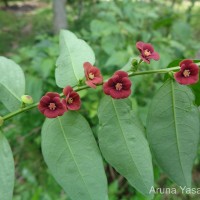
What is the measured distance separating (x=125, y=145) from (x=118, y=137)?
0.9 inches

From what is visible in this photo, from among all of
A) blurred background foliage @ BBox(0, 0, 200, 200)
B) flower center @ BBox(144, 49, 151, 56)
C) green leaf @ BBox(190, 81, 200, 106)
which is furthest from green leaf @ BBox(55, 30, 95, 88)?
blurred background foliage @ BBox(0, 0, 200, 200)

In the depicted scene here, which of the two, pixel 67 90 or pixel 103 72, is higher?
pixel 67 90

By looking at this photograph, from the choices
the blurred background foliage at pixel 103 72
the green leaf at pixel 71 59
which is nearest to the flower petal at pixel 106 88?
the green leaf at pixel 71 59

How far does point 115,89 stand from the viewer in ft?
2.45

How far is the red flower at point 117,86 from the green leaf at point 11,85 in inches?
9.9

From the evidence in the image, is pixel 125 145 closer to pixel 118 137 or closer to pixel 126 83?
pixel 118 137

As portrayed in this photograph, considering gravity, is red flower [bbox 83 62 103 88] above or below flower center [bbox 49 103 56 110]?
above

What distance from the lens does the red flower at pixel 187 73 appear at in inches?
28.7

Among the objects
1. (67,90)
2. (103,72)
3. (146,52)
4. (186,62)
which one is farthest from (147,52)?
(103,72)

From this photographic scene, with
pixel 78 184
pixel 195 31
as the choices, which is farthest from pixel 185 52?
pixel 195 31

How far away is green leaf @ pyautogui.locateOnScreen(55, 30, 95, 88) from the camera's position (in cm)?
84

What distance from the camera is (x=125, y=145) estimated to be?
74cm

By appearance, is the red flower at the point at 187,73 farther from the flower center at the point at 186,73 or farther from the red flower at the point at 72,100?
the red flower at the point at 72,100

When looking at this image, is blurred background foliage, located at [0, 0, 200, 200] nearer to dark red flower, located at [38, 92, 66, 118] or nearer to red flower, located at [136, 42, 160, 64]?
red flower, located at [136, 42, 160, 64]
